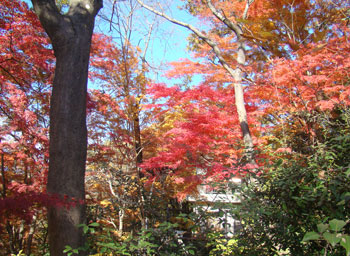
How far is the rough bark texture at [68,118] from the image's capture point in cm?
230

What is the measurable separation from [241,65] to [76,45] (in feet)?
15.6

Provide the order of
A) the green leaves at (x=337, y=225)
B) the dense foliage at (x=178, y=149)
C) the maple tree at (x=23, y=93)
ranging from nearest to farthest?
the green leaves at (x=337, y=225)
the dense foliage at (x=178, y=149)
the maple tree at (x=23, y=93)

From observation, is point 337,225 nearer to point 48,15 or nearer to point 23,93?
point 48,15

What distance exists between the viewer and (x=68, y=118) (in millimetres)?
2479

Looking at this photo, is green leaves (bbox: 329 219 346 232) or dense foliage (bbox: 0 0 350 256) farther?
dense foliage (bbox: 0 0 350 256)

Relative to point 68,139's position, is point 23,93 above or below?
above

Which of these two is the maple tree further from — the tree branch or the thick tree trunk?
the thick tree trunk

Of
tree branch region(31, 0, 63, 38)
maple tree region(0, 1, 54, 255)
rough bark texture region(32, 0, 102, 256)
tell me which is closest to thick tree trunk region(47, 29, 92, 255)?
rough bark texture region(32, 0, 102, 256)

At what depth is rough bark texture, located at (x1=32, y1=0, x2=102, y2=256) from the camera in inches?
90.7

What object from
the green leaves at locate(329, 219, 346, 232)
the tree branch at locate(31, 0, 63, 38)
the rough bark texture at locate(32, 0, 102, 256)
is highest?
the tree branch at locate(31, 0, 63, 38)

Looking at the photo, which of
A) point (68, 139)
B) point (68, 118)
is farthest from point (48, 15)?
point (68, 139)

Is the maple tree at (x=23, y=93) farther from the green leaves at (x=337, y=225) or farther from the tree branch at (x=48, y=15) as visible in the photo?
the green leaves at (x=337, y=225)

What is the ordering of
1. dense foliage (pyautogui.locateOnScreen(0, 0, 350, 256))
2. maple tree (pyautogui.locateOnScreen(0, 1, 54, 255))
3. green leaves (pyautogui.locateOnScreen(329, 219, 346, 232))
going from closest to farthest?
green leaves (pyautogui.locateOnScreen(329, 219, 346, 232)), dense foliage (pyautogui.locateOnScreen(0, 0, 350, 256)), maple tree (pyautogui.locateOnScreen(0, 1, 54, 255))

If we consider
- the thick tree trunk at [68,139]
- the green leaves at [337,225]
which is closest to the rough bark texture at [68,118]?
the thick tree trunk at [68,139]
